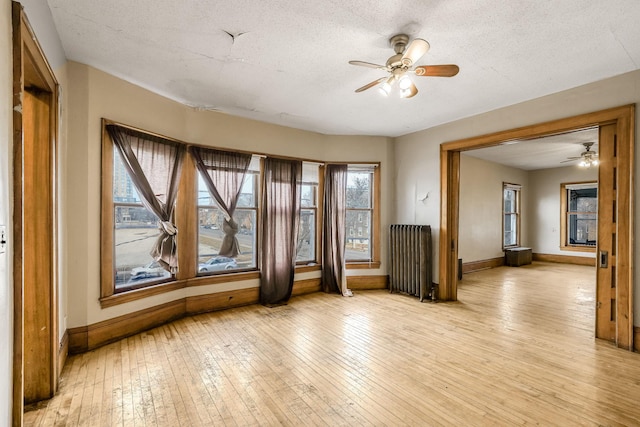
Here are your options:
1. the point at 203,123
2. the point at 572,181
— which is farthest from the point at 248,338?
the point at 572,181

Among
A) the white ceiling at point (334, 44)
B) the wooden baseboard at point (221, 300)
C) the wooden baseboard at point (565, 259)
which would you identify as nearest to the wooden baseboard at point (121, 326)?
the wooden baseboard at point (221, 300)

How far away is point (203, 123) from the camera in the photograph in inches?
162

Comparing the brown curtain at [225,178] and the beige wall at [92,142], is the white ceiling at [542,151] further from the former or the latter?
the beige wall at [92,142]

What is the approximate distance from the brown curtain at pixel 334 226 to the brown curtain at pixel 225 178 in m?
1.52

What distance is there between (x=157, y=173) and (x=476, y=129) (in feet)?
14.3

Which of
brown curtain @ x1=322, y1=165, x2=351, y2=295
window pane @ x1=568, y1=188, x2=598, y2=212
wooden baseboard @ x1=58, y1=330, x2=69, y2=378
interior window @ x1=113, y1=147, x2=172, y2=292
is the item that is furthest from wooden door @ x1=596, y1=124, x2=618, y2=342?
window pane @ x1=568, y1=188, x2=598, y2=212

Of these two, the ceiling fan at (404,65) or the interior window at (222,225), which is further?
the interior window at (222,225)

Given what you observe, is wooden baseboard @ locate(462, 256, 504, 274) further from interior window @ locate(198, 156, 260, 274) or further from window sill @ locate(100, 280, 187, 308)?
window sill @ locate(100, 280, 187, 308)

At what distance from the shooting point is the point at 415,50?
2.26 m

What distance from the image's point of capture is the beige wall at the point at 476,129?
10.2ft

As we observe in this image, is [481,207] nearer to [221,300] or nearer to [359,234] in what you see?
[359,234]

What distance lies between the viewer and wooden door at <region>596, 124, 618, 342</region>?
3197mm

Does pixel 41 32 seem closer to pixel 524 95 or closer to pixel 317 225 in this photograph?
pixel 317 225

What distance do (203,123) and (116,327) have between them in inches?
105
